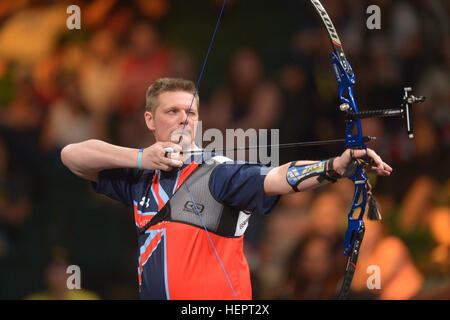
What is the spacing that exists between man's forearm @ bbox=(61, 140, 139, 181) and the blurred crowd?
1.12m

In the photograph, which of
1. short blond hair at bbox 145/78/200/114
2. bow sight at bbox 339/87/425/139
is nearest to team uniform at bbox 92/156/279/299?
short blond hair at bbox 145/78/200/114

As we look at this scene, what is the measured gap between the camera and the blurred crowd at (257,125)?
3.29 m

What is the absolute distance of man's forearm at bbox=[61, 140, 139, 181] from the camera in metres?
2.06

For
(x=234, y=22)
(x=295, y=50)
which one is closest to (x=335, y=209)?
(x=295, y=50)

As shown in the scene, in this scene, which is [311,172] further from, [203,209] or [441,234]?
[441,234]

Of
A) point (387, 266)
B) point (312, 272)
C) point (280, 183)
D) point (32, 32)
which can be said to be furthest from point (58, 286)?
point (280, 183)

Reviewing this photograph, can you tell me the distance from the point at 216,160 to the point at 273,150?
4.34 ft

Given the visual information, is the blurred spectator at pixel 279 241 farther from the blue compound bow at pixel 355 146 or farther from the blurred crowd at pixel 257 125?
the blue compound bow at pixel 355 146

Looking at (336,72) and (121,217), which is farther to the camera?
(121,217)

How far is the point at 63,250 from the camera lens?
Result: 348 centimetres

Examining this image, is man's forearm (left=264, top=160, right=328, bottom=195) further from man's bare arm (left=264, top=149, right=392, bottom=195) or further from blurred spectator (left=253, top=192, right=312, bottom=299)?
blurred spectator (left=253, top=192, right=312, bottom=299)

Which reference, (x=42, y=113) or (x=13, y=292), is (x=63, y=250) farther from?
(x=42, y=113)

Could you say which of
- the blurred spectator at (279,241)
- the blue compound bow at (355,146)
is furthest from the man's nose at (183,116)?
the blurred spectator at (279,241)

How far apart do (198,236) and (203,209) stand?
0.09 metres
